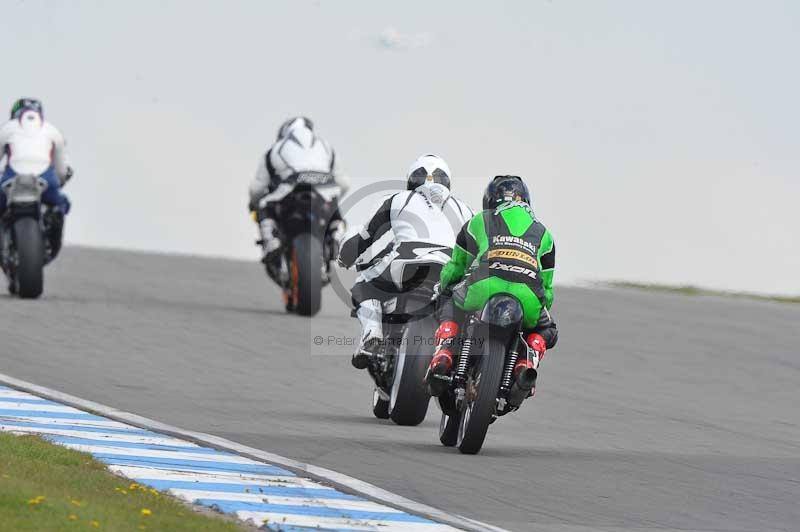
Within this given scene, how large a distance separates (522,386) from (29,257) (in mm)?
8492

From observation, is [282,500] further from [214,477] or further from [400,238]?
[400,238]

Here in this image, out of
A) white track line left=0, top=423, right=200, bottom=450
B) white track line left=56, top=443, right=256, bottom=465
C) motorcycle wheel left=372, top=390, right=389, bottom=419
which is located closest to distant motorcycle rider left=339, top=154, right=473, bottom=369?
motorcycle wheel left=372, top=390, right=389, bottom=419

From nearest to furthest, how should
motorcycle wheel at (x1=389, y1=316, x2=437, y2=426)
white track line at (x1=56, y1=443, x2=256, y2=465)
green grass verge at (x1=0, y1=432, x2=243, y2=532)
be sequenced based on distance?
green grass verge at (x1=0, y1=432, x2=243, y2=532)
white track line at (x1=56, y1=443, x2=256, y2=465)
motorcycle wheel at (x1=389, y1=316, x2=437, y2=426)

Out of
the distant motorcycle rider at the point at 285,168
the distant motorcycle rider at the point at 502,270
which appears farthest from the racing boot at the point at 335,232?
the distant motorcycle rider at the point at 502,270

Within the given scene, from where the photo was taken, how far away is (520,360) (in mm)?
9156

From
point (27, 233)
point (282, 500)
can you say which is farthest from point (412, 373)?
point (27, 233)

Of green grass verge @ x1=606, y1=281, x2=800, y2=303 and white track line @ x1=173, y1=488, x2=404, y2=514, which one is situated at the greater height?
green grass verge @ x1=606, y1=281, x2=800, y2=303

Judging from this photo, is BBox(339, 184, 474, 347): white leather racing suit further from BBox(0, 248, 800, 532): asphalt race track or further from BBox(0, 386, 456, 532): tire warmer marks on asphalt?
BBox(0, 386, 456, 532): tire warmer marks on asphalt

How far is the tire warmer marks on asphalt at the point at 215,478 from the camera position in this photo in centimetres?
702

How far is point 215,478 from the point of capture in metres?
7.84

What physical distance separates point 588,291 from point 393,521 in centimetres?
1598

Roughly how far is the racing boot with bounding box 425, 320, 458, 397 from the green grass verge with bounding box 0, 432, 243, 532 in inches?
88.1

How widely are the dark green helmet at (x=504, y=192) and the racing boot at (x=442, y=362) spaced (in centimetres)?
74

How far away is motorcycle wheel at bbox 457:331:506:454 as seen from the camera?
8922 mm
